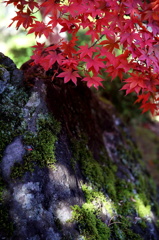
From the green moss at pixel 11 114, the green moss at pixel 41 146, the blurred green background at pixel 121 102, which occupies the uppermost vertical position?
the green moss at pixel 11 114

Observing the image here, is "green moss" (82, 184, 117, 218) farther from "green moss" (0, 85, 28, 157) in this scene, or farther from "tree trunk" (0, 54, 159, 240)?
"green moss" (0, 85, 28, 157)

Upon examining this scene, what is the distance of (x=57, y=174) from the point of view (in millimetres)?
2018

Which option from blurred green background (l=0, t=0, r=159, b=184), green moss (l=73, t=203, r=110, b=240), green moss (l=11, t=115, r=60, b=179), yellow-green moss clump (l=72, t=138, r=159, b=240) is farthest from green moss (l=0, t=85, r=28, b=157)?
blurred green background (l=0, t=0, r=159, b=184)

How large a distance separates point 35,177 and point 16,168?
183 mm

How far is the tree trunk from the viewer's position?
5.92ft

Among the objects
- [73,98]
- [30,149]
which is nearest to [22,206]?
[30,149]

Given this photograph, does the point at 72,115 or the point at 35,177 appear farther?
the point at 72,115

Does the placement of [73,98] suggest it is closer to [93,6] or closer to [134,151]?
[93,6]

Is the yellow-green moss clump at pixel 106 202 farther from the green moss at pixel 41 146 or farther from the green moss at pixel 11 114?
the green moss at pixel 11 114

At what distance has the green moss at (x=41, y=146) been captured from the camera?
75.2 inches

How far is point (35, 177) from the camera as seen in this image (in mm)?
1903

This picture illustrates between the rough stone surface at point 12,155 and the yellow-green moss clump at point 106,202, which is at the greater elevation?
the rough stone surface at point 12,155

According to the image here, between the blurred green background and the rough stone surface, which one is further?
the blurred green background

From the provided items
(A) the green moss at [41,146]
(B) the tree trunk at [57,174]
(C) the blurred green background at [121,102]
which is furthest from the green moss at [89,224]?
(C) the blurred green background at [121,102]
